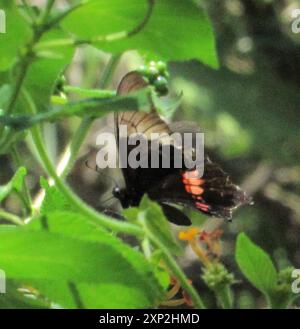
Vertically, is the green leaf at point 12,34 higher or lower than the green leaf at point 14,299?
higher

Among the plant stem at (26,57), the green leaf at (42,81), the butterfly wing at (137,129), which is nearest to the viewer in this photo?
the plant stem at (26,57)

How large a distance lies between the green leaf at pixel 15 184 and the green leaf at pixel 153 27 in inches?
5.5

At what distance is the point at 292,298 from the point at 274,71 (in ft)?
6.73

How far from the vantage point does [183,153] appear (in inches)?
36.0

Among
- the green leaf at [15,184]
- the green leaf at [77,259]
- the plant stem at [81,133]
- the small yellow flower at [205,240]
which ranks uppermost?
the plant stem at [81,133]

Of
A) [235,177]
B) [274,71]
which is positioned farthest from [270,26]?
[235,177]

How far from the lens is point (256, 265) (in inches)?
28.6

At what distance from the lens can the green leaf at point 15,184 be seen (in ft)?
2.30

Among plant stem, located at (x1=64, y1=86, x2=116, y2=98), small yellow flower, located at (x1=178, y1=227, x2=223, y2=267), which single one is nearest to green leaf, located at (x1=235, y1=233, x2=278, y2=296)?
small yellow flower, located at (x1=178, y1=227, x2=223, y2=267)

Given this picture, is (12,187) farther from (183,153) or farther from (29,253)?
(183,153)

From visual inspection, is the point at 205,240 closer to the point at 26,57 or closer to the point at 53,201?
the point at 53,201

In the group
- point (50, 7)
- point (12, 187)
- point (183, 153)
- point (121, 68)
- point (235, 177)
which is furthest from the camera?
point (235, 177)

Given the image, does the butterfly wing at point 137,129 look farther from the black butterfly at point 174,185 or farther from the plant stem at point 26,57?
the plant stem at point 26,57

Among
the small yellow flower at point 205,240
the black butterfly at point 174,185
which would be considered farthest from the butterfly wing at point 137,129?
the small yellow flower at point 205,240
